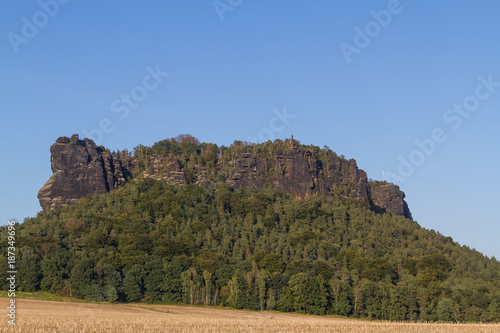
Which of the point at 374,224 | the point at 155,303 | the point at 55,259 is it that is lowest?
the point at 155,303

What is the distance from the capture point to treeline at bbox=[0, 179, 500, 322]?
4892 inches

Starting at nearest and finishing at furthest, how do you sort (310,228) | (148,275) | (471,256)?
(148,275) → (471,256) → (310,228)

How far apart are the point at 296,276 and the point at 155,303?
109 ft

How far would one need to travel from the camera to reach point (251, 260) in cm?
15400

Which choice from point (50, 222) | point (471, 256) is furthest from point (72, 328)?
point (471, 256)

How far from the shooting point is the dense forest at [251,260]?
408ft

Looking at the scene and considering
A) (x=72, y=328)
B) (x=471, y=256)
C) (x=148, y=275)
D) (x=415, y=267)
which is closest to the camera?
(x=72, y=328)

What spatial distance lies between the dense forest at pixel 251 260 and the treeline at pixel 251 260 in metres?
0.32

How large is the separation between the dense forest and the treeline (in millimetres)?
318

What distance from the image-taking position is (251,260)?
154000mm

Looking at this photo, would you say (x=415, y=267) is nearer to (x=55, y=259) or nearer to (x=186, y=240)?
(x=186, y=240)

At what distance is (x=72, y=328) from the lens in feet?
161

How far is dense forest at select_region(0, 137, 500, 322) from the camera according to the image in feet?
408

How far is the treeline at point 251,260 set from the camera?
12425 centimetres
